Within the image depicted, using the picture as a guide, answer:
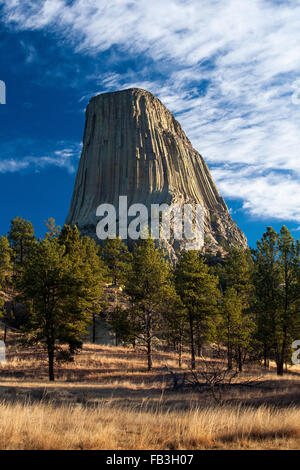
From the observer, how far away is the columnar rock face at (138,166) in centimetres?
12694

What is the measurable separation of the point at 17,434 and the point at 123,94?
154 metres

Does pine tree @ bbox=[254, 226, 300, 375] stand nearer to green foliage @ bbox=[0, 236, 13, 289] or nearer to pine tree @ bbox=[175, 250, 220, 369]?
pine tree @ bbox=[175, 250, 220, 369]

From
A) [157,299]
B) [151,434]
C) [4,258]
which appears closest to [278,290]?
[157,299]

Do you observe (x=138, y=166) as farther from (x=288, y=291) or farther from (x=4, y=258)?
(x=288, y=291)

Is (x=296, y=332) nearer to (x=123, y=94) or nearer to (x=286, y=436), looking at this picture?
(x=286, y=436)

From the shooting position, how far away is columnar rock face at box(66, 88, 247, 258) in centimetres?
12694

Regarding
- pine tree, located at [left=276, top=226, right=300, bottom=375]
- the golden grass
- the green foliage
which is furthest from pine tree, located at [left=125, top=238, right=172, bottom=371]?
the green foliage

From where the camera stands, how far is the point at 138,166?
434ft

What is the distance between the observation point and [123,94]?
145 m

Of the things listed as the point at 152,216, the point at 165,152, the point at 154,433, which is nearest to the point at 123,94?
the point at 165,152

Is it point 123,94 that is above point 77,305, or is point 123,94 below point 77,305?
above

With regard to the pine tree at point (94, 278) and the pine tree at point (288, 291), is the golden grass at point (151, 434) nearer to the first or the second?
the pine tree at point (94, 278)

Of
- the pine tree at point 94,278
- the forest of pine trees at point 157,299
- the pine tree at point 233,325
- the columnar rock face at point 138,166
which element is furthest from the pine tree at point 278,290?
the columnar rock face at point 138,166

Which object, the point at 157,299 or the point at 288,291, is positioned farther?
the point at 157,299
